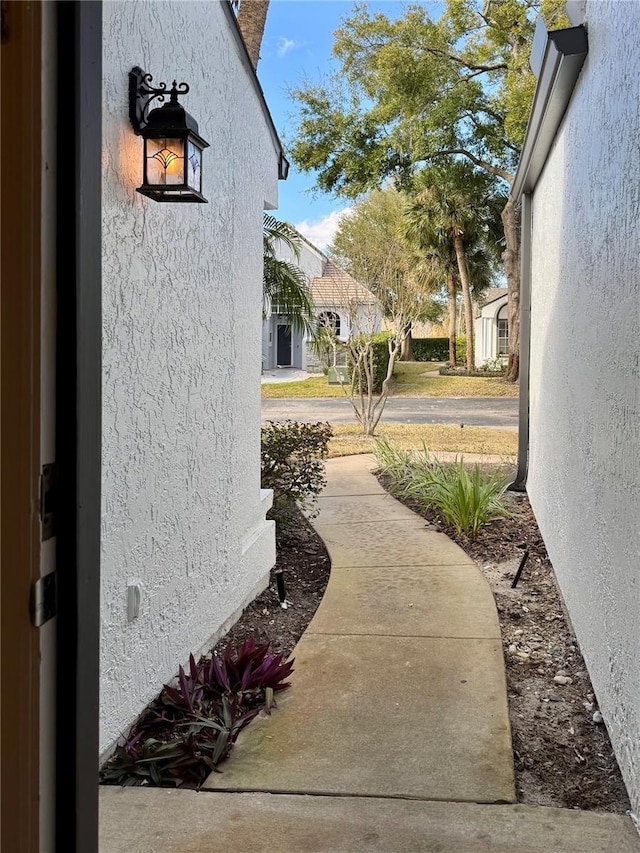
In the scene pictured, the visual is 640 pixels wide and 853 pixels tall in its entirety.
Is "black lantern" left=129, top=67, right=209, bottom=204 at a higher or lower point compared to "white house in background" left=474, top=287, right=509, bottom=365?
lower

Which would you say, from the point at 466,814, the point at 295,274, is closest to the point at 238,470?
the point at 466,814

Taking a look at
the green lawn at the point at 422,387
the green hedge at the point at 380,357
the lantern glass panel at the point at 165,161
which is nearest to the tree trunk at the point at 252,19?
the lantern glass panel at the point at 165,161

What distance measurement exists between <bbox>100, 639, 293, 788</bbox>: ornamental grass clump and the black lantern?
6.65 ft

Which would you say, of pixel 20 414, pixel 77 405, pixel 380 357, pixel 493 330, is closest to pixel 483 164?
pixel 380 357

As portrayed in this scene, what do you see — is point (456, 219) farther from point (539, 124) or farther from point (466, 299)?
point (539, 124)

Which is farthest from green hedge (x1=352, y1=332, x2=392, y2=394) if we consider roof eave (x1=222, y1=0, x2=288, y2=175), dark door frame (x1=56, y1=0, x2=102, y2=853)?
dark door frame (x1=56, y1=0, x2=102, y2=853)

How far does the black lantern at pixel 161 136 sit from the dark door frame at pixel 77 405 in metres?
1.68

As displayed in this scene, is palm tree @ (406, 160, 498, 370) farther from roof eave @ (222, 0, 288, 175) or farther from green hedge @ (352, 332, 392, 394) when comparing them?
roof eave @ (222, 0, 288, 175)

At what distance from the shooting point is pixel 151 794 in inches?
112

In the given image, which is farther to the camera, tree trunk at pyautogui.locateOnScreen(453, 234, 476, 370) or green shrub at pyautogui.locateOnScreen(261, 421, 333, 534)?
tree trunk at pyautogui.locateOnScreen(453, 234, 476, 370)

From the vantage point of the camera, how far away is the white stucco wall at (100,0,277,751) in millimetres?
3018

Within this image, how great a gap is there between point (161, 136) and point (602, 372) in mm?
2085

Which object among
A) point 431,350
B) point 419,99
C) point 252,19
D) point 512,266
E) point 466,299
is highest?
point 419,99

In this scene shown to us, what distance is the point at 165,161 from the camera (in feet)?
10.5
